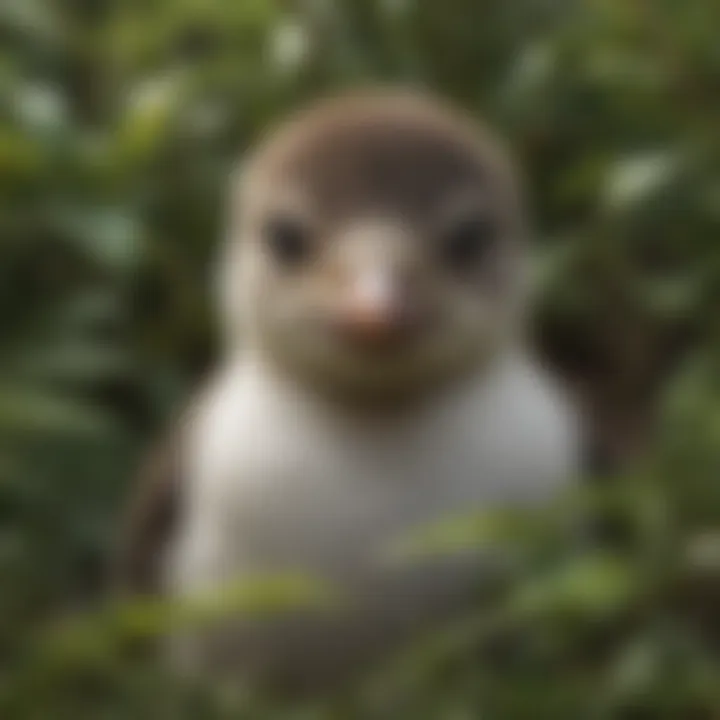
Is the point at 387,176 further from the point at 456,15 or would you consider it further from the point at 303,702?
the point at 303,702

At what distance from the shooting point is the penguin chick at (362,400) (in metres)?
1.41

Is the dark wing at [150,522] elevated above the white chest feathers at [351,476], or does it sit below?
above

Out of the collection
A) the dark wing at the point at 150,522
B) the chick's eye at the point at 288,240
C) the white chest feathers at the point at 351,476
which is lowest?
the white chest feathers at the point at 351,476

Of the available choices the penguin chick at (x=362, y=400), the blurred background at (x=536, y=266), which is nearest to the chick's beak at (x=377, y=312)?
the penguin chick at (x=362, y=400)

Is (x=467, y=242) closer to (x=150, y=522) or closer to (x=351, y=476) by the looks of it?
(x=351, y=476)

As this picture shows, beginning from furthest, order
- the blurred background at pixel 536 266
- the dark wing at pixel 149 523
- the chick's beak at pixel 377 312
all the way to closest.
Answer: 1. the dark wing at pixel 149 523
2. the chick's beak at pixel 377 312
3. the blurred background at pixel 536 266

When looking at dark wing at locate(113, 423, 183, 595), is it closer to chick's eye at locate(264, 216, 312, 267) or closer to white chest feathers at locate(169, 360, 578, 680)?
white chest feathers at locate(169, 360, 578, 680)

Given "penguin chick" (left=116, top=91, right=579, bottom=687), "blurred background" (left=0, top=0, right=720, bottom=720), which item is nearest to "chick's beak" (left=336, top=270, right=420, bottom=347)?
"penguin chick" (left=116, top=91, right=579, bottom=687)

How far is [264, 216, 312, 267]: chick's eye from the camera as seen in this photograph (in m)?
1.46

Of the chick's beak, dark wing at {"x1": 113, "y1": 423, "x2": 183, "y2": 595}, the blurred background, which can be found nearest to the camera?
the blurred background

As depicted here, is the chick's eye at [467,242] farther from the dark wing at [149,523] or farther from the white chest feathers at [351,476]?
the dark wing at [149,523]

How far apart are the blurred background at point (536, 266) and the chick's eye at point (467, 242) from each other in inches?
2.0

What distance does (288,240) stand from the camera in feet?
4.82

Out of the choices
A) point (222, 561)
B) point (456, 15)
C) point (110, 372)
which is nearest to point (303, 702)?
point (222, 561)
